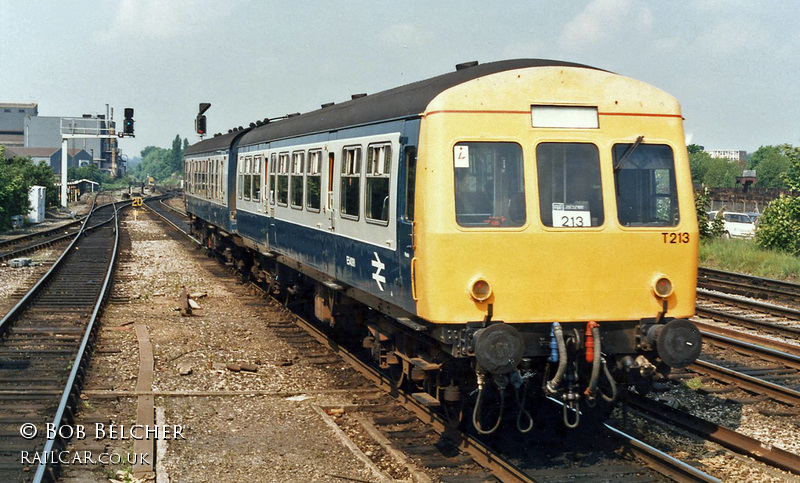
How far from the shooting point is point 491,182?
725 cm

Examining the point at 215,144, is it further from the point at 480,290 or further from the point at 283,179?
the point at 480,290

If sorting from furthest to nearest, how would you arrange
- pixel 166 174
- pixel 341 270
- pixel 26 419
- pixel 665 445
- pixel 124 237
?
pixel 166 174
pixel 124 237
pixel 341 270
pixel 26 419
pixel 665 445

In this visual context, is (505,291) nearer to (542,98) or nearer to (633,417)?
(542,98)

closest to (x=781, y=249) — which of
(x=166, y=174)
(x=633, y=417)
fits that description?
(x=633, y=417)

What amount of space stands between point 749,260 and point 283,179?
14.3 metres

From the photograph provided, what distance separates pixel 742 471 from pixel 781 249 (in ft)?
60.6

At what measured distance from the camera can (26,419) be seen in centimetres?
859

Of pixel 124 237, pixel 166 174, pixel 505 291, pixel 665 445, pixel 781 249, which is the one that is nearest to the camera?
pixel 505 291

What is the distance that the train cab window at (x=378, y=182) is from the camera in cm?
838

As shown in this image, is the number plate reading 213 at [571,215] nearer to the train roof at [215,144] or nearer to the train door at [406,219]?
the train door at [406,219]

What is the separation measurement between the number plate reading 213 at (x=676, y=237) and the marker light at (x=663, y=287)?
1.12ft

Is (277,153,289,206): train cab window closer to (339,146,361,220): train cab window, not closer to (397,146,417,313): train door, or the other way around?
(339,146,361,220): train cab window

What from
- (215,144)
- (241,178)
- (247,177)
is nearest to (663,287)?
(247,177)

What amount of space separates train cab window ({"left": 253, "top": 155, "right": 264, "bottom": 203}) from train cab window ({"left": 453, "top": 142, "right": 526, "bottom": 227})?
8.98 metres
